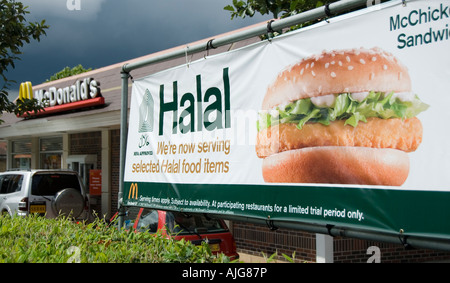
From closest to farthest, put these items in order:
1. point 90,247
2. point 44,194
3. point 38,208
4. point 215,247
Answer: point 90,247 < point 215,247 < point 38,208 < point 44,194

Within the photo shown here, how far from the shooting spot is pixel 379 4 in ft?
14.5

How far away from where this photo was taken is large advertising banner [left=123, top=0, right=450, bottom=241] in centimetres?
401

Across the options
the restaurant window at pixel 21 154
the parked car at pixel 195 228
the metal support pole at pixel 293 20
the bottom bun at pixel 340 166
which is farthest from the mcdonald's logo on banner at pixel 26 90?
the bottom bun at pixel 340 166

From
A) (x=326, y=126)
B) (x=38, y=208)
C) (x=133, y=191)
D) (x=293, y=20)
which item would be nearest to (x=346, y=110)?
(x=326, y=126)

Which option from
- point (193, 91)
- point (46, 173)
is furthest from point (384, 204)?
point (46, 173)

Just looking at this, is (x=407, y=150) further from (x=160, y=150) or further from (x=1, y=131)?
(x=1, y=131)

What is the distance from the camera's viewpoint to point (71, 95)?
18859mm

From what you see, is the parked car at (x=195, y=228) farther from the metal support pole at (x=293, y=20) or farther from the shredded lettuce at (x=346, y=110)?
the shredded lettuce at (x=346, y=110)

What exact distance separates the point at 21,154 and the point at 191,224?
63.3 feet

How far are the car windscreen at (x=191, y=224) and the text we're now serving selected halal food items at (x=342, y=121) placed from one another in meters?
3.45

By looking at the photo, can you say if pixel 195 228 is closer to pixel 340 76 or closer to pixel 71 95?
pixel 340 76

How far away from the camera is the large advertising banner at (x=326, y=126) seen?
401 centimetres

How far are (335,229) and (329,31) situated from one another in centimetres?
177

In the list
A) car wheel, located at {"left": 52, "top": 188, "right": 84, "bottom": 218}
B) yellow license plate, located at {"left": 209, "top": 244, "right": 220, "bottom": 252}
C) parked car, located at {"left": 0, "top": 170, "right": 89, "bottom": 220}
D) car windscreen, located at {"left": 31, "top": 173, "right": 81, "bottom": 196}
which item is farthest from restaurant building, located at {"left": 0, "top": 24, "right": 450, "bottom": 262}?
yellow license plate, located at {"left": 209, "top": 244, "right": 220, "bottom": 252}
